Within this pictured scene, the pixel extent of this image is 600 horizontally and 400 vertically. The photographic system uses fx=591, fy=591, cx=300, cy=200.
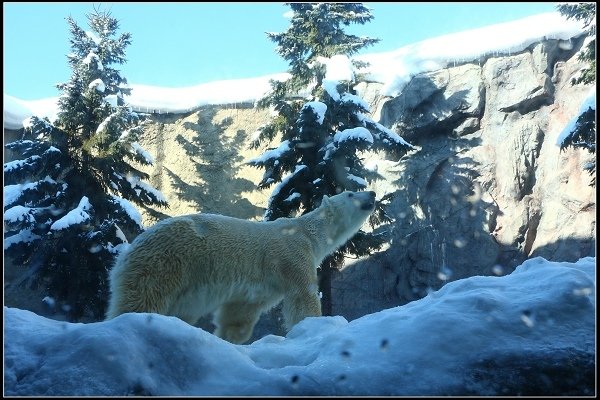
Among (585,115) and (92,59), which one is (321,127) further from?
(92,59)

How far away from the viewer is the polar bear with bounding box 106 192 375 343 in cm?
462

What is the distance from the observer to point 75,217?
10359 mm

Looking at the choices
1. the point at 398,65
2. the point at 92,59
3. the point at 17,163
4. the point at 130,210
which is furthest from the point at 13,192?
the point at 398,65

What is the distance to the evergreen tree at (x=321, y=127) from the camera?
11609 millimetres

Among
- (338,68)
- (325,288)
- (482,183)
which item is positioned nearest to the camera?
(325,288)

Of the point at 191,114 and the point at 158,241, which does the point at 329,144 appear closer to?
the point at 158,241

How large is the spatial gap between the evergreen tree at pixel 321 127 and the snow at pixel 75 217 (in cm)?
339

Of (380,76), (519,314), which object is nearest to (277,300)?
(519,314)

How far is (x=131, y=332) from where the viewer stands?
230 cm

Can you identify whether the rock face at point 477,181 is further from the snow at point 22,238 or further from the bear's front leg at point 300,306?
the bear's front leg at point 300,306

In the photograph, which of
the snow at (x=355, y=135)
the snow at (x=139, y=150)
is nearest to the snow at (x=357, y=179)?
the snow at (x=355, y=135)

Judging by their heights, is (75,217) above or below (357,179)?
below

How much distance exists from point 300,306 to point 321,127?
269 inches

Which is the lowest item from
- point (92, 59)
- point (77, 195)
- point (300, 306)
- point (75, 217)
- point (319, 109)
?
point (300, 306)
